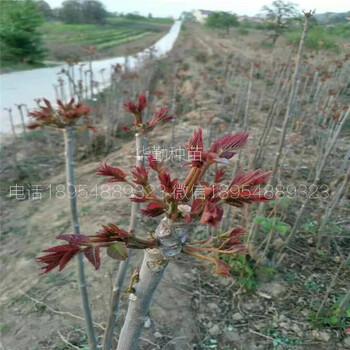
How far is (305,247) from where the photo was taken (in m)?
2.44

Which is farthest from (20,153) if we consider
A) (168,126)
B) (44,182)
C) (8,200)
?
(168,126)

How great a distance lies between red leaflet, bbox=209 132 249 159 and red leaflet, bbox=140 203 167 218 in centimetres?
14

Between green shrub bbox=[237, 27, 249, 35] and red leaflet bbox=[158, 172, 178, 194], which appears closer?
red leaflet bbox=[158, 172, 178, 194]

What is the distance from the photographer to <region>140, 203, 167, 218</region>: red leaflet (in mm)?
575

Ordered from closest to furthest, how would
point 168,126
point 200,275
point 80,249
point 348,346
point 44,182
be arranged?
point 80,249, point 348,346, point 200,275, point 44,182, point 168,126

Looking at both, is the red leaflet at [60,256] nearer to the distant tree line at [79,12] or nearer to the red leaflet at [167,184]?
the red leaflet at [167,184]

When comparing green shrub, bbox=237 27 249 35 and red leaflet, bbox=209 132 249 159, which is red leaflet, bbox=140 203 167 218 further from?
green shrub, bbox=237 27 249 35

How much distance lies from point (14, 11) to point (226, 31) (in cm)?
1656

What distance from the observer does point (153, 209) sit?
0.58m

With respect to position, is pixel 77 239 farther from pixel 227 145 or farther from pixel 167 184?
pixel 227 145

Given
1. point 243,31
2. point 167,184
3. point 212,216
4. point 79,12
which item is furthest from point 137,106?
point 79,12

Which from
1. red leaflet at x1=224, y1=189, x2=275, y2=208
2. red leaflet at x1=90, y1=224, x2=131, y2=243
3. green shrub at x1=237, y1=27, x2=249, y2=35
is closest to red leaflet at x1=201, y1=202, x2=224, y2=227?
red leaflet at x1=224, y1=189, x2=275, y2=208

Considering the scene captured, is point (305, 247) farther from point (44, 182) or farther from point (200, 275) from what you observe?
point (44, 182)

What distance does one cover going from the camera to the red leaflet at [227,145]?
57 centimetres
